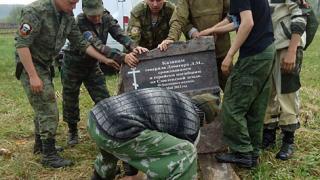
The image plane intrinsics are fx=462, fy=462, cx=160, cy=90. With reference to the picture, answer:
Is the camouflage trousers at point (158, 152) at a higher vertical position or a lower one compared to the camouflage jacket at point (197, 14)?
lower

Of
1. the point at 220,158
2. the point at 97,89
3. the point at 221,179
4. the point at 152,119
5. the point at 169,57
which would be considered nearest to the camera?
the point at 152,119

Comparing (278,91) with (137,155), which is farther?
(278,91)

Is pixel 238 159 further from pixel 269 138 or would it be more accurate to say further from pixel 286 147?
pixel 269 138

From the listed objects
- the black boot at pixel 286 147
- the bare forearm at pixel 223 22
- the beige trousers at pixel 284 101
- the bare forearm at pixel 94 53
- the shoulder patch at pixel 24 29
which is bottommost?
the black boot at pixel 286 147

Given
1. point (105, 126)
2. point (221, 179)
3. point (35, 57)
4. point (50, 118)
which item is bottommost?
point (221, 179)

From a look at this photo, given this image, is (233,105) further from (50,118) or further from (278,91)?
(50,118)

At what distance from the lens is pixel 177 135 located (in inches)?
116

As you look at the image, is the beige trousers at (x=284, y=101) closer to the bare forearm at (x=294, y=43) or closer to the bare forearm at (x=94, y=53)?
the bare forearm at (x=294, y=43)

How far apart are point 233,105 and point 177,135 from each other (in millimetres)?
1262

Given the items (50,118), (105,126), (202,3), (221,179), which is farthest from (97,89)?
(105,126)

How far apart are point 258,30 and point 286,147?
1303 mm

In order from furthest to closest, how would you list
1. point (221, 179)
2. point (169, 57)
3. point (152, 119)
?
point (169, 57) → point (221, 179) → point (152, 119)

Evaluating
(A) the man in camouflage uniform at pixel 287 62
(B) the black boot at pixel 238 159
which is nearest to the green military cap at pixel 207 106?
(B) the black boot at pixel 238 159

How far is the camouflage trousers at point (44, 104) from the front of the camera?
4.40 m
